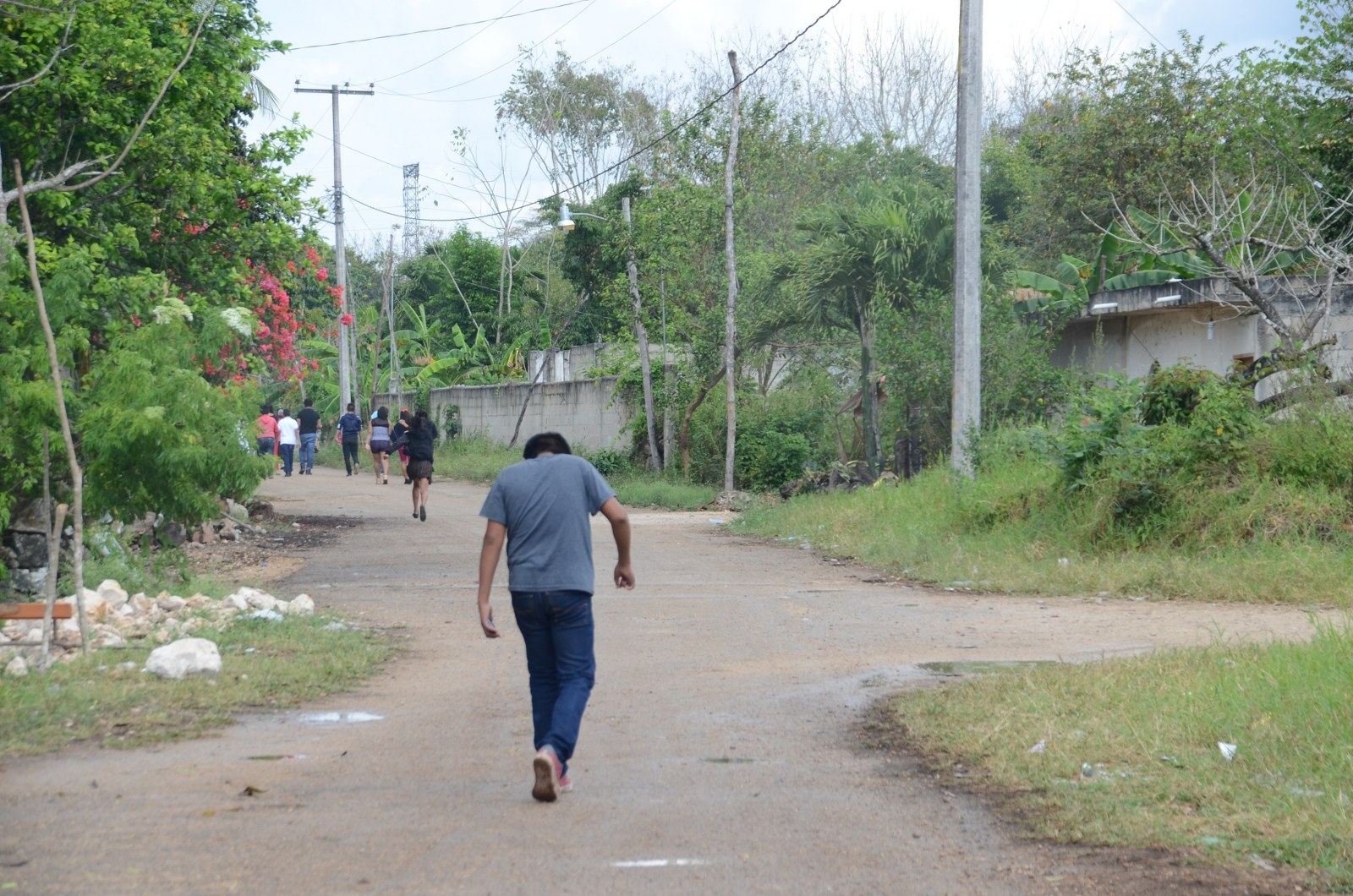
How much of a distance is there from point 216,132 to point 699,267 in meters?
12.1

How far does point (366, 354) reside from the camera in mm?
48656

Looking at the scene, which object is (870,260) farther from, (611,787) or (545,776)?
(545,776)

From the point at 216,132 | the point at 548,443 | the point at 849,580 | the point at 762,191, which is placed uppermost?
the point at 762,191

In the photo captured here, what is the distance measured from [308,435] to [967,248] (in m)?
22.0

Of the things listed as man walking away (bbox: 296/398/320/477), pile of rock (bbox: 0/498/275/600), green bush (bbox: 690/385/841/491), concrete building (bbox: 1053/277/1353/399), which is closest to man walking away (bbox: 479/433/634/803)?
pile of rock (bbox: 0/498/275/600)

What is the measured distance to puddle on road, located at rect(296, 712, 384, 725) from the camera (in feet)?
24.7

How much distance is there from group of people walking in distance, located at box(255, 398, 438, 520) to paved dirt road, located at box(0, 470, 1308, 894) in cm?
967

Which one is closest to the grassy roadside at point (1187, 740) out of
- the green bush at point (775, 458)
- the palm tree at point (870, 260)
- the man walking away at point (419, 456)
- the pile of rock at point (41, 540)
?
the pile of rock at point (41, 540)

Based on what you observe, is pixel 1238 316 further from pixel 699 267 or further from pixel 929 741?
pixel 929 741

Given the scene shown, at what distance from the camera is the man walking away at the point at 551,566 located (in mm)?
6207

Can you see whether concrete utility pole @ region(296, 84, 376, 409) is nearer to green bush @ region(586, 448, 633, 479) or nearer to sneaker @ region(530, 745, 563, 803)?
green bush @ region(586, 448, 633, 479)

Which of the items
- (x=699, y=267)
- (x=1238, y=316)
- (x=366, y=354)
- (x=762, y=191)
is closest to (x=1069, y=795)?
(x=1238, y=316)

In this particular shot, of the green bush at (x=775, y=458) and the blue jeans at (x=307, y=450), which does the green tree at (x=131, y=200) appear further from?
the blue jeans at (x=307, y=450)

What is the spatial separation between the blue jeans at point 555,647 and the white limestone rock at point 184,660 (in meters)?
3.11
